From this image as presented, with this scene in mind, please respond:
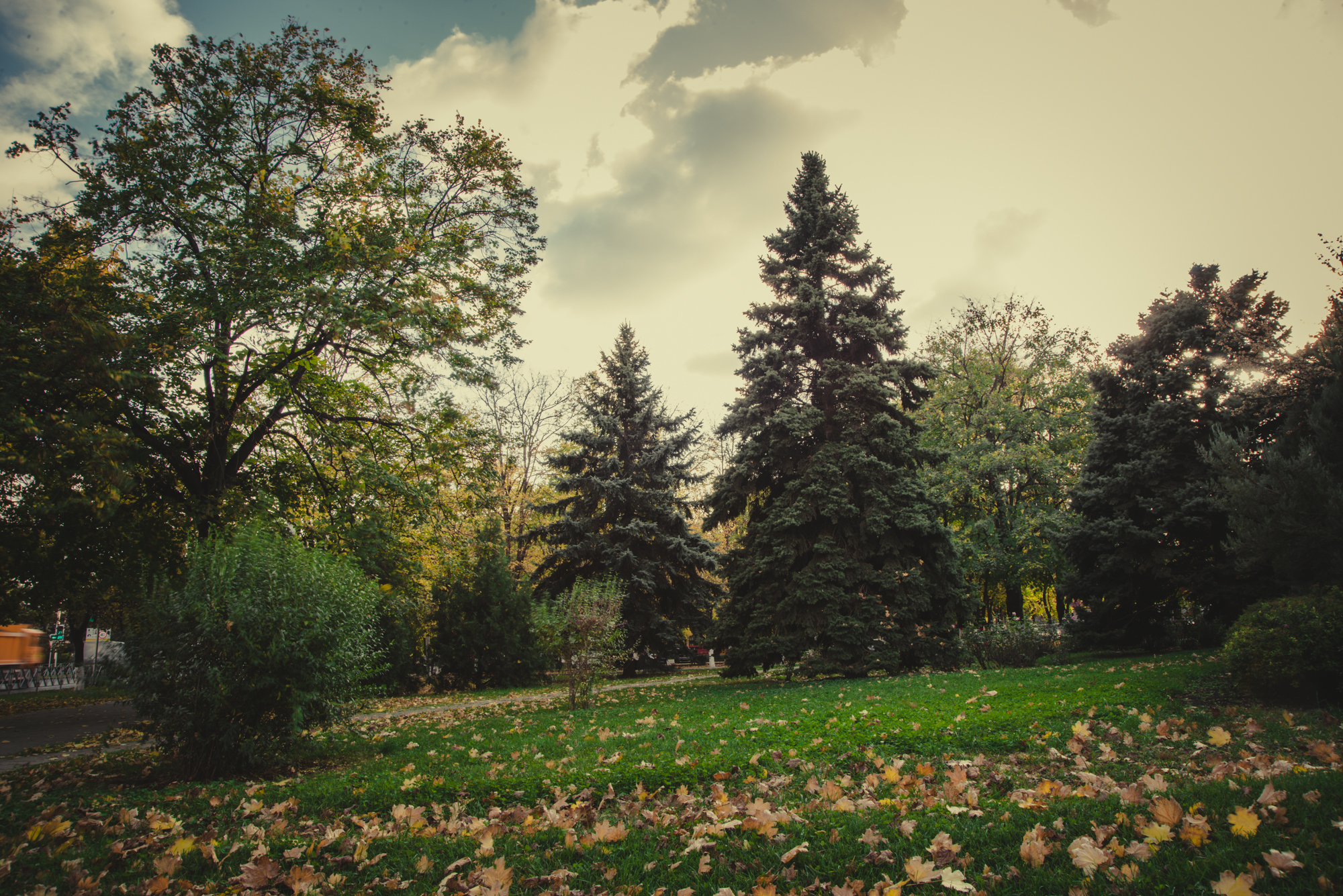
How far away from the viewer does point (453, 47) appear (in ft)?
36.7

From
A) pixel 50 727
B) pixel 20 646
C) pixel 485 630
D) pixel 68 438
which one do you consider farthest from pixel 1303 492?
pixel 50 727

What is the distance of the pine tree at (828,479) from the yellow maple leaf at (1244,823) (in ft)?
38.1

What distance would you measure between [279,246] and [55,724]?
10455 mm

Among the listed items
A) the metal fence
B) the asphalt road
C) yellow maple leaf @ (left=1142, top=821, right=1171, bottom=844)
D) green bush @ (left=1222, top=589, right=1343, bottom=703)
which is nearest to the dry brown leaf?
yellow maple leaf @ (left=1142, top=821, right=1171, bottom=844)

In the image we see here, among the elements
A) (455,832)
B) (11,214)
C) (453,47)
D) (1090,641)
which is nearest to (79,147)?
(11,214)

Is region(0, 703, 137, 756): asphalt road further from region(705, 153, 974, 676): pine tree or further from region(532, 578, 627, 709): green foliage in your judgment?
region(705, 153, 974, 676): pine tree

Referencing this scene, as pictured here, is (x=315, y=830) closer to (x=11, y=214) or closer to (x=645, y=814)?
(x=645, y=814)

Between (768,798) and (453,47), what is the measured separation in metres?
12.8

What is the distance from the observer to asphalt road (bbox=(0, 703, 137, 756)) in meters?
9.63

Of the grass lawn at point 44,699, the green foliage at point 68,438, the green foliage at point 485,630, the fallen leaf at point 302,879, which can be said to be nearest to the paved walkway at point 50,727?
the grass lawn at point 44,699

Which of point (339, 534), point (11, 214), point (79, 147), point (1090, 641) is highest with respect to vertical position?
point (79, 147)

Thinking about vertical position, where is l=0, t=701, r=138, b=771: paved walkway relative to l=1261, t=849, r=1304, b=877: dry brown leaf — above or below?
below

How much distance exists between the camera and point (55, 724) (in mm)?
12109

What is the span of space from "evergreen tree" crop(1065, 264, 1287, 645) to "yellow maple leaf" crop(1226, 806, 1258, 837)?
15094 millimetres
